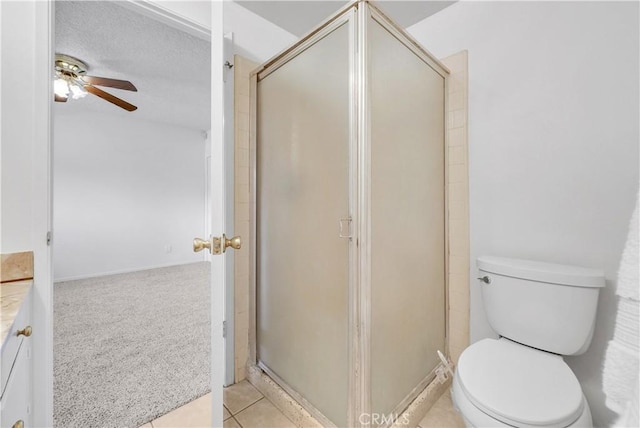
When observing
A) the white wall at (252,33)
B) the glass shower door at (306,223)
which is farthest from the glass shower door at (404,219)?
the white wall at (252,33)

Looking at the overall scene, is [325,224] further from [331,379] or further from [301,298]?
[331,379]

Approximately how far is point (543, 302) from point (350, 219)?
0.94 meters

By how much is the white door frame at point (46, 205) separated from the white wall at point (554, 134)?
139cm

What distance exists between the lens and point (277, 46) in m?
1.76

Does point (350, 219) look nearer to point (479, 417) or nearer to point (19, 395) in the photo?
point (479, 417)

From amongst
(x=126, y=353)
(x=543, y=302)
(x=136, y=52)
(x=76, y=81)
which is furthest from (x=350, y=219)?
(x=76, y=81)

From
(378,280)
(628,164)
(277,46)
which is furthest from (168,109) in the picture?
(628,164)

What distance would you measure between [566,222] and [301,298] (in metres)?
1.33

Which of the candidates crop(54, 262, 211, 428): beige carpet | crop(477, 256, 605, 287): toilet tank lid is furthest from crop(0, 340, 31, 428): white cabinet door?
crop(477, 256, 605, 287): toilet tank lid

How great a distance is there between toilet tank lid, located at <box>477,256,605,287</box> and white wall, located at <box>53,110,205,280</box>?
4811 millimetres

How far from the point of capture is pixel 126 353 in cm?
190

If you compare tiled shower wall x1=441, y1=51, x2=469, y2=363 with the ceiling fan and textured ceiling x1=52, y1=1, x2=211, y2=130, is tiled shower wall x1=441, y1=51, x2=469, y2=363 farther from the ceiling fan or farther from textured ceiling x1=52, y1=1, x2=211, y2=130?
the ceiling fan

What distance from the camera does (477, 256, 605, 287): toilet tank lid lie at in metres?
1.07

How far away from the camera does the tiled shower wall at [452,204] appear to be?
1547mm
